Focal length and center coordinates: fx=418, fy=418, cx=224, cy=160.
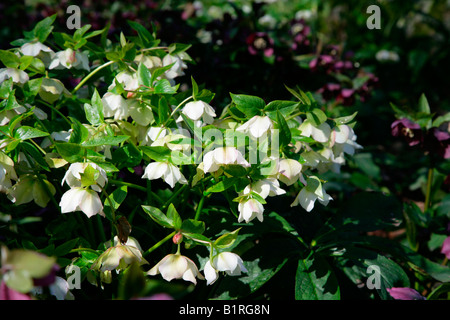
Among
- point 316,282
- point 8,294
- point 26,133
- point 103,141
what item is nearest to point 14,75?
point 26,133

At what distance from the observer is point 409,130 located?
45.4 inches

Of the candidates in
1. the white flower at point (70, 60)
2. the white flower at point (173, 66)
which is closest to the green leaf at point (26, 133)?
the white flower at point (70, 60)

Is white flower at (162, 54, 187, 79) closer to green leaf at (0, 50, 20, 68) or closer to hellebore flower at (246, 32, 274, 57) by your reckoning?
green leaf at (0, 50, 20, 68)

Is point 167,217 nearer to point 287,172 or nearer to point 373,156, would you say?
point 287,172

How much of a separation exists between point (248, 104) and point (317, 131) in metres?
0.17

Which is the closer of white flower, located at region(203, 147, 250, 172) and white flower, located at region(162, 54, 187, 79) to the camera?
white flower, located at region(203, 147, 250, 172)

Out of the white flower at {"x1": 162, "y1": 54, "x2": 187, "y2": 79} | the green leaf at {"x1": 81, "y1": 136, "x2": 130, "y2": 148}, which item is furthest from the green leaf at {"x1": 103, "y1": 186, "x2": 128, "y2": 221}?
the white flower at {"x1": 162, "y1": 54, "x2": 187, "y2": 79}

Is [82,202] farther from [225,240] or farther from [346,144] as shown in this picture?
[346,144]

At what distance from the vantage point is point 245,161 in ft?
2.29

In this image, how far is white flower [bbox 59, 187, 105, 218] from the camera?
27.0 inches

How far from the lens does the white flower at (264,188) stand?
2.37 ft

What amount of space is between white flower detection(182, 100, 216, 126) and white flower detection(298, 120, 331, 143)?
0.63 ft

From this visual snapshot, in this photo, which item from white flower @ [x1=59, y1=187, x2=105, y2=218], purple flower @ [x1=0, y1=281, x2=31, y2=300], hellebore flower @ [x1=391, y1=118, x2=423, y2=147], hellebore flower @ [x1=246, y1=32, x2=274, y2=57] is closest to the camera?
purple flower @ [x1=0, y1=281, x2=31, y2=300]

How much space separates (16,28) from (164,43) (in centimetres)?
92
